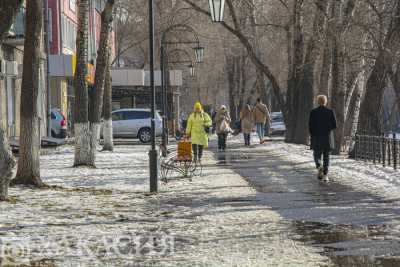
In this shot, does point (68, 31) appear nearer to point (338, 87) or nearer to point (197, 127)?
point (338, 87)

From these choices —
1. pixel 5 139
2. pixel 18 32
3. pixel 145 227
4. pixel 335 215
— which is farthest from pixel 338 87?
pixel 145 227

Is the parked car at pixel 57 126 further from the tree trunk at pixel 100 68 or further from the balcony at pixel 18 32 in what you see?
the tree trunk at pixel 100 68

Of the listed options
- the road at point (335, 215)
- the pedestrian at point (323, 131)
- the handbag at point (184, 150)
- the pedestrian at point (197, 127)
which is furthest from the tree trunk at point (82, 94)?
the pedestrian at point (323, 131)

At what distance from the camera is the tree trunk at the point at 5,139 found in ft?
41.1

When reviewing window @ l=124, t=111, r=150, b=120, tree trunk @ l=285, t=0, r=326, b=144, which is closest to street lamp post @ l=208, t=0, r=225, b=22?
tree trunk @ l=285, t=0, r=326, b=144

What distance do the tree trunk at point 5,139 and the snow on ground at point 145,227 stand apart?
13.8 inches

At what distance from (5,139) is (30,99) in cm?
271

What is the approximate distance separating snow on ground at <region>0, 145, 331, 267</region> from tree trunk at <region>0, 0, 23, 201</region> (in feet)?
1.15

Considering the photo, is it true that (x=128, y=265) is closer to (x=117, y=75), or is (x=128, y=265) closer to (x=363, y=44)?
(x=363, y=44)

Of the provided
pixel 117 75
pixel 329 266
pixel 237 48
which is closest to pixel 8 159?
pixel 329 266

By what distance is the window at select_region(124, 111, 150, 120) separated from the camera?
142 ft

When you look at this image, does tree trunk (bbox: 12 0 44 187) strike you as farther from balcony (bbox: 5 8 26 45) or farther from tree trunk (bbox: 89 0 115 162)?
balcony (bbox: 5 8 26 45)

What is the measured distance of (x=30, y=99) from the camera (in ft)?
50.9

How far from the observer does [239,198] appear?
14547 mm
